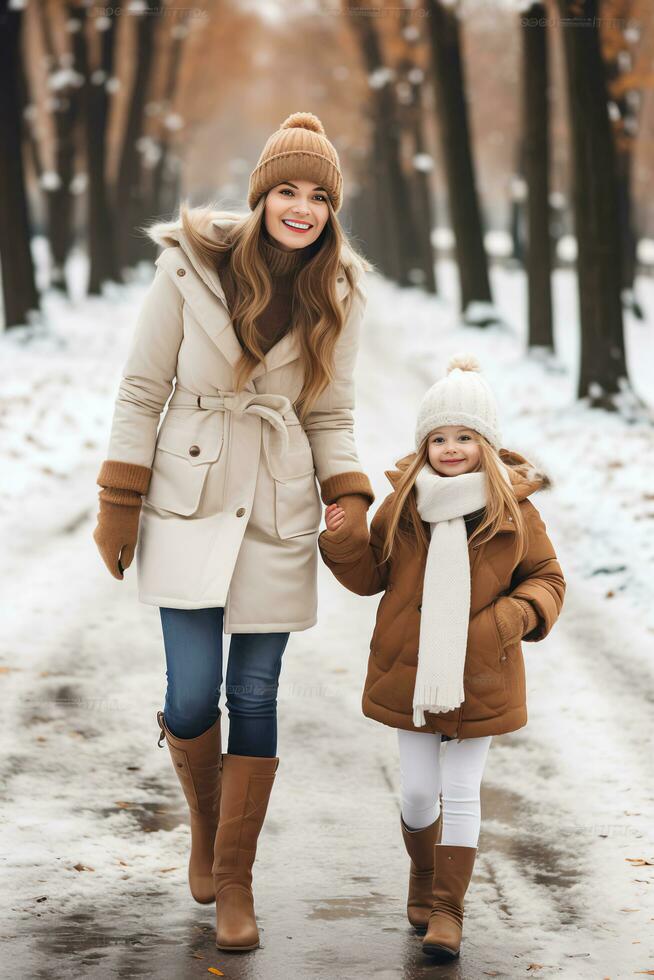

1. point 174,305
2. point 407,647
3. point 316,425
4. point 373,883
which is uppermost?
point 174,305

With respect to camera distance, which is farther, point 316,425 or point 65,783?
point 65,783

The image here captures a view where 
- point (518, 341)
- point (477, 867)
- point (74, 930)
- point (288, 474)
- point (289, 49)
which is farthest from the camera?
point (289, 49)

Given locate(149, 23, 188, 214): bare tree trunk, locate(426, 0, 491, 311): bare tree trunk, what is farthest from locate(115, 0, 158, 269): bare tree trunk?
locate(426, 0, 491, 311): bare tree trunk

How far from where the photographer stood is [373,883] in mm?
4094

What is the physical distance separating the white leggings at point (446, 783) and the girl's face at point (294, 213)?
146 cm

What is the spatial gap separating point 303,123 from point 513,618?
1.63 metres

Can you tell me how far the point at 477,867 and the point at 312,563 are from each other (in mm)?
1158

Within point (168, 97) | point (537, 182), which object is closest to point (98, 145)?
point (168, 97)

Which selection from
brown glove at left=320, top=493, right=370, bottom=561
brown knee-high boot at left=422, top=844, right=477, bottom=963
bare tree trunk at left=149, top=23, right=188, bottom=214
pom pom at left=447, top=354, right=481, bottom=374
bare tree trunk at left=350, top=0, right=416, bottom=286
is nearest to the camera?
brown knee-high boot at left=422, top=844, right=477, bottom=963

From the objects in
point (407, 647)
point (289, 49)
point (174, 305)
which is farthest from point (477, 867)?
point (289, 49)

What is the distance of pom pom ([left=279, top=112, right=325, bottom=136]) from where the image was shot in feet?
13.0

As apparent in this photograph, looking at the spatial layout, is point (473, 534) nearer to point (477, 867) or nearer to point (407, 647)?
point (407, 647)

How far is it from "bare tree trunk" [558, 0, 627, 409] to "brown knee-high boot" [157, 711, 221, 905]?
9.91 metres

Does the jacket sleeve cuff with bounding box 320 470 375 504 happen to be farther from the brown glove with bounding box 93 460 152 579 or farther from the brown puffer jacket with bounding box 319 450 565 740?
the brown glove with bounding box 93 460 152 579
